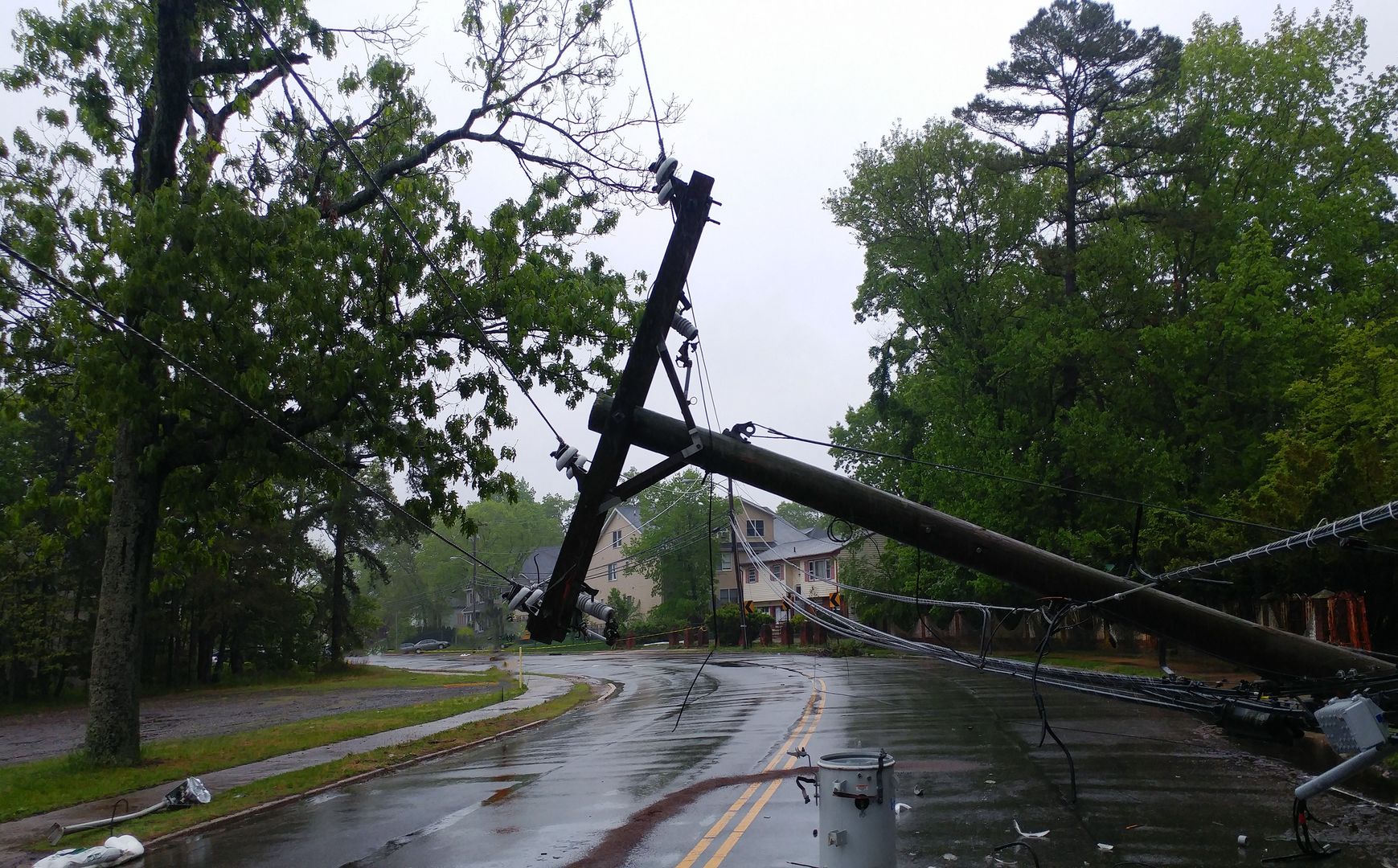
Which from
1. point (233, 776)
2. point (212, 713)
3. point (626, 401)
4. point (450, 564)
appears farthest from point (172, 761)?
point (450, 564)

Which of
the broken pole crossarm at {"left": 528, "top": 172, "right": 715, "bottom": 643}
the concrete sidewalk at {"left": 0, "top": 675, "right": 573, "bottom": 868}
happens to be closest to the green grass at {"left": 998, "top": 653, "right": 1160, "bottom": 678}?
the concrete sidewalk at {"left": 0, "top": 675, "right": 573, "bottom": 868}

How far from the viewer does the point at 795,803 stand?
34.0 feet

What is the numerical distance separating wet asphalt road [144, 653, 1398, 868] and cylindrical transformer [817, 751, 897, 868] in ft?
4.42

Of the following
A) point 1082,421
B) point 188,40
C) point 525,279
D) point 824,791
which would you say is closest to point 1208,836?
point 824,791

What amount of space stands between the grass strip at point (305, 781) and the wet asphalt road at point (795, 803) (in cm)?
46

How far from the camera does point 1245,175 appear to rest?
33125mm

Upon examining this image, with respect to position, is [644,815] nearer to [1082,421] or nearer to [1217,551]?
[1217,551]

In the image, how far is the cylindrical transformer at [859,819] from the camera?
6508 mm

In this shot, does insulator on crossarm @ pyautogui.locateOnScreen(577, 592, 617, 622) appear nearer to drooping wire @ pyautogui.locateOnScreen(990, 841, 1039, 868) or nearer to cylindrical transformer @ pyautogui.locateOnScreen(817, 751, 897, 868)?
cylindrical transformer @ pyautogui.locateOnScreen(817, 751, 897, 868)

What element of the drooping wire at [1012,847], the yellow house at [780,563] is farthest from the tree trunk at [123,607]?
the yellow house at [780,563]

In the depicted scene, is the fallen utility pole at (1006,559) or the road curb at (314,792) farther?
the road curb at (314,792)

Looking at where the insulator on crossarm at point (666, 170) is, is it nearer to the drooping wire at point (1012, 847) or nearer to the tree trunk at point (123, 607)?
the drooping wire at point (1012, 847)

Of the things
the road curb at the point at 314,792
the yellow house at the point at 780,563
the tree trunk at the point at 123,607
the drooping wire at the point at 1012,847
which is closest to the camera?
the drooping wire at the point at 1012,847

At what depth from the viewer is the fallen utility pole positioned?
22.9 ft
